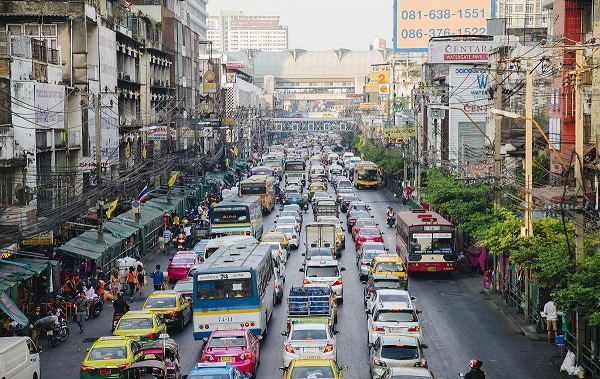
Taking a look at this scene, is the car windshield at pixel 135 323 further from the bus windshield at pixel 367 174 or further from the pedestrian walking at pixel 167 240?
the bus windshield at pixel 367 174

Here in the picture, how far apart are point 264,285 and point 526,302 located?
30.6 feet

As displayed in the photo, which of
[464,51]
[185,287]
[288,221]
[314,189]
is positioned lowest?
[314,189]

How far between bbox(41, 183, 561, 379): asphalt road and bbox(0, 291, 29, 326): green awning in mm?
1393

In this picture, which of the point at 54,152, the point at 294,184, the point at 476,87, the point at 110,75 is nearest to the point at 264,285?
the point at 54,152

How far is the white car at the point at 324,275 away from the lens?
40938 millimetres

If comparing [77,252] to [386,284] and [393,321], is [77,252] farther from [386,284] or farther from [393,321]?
[393,321]

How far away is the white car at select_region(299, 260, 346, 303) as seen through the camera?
40.9 m

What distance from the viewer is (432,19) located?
12419cm

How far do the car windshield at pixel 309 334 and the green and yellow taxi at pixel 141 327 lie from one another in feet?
15.7

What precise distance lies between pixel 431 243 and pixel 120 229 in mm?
16034

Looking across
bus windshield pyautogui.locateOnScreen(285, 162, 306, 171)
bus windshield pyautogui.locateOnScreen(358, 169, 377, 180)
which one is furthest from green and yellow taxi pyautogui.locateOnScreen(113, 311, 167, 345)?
bus windshield pyautogui.locateOnScreen(285, 162, 306, 171)

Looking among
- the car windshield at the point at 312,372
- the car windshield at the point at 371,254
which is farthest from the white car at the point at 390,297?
the car windshield at the point at 371,254

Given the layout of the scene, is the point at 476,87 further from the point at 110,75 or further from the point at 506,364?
the point at 506,364

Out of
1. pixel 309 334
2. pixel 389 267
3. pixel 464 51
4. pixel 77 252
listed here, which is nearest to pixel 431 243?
pixel 389 267
